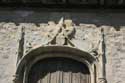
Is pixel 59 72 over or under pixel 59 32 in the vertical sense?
under

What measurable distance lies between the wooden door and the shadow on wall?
1148 millimetres

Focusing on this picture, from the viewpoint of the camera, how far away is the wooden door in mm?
10234

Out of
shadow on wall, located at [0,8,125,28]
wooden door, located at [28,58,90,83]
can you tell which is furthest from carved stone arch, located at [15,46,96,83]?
shadow on wall, located at [0,8,125,28]

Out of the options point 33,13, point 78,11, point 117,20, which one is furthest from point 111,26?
point 33,13

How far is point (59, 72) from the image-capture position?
10.3 m

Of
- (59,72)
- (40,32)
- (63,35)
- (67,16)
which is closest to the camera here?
(59,72)

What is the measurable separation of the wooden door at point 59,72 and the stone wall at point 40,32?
1.75 feet

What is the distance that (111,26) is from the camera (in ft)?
35.8

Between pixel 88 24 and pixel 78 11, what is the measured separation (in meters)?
0.48

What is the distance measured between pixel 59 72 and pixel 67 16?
63.9 inches

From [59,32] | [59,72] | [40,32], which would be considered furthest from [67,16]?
[59,72]

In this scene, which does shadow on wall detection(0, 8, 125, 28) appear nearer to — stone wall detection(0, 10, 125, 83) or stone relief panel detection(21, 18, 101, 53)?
stone wall detection(0, 10, 125, 83)

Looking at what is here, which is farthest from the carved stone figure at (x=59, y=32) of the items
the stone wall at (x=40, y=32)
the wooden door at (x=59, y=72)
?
the wooden door at (x=59, y=72)

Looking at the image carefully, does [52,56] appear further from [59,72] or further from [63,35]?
[63,35]
